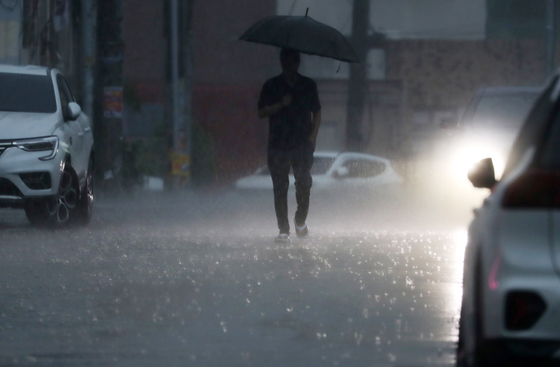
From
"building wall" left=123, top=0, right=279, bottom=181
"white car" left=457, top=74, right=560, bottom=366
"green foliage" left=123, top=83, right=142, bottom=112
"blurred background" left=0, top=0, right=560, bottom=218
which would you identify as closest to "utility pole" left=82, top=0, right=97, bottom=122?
"blurred background" left=0, top=0, right=560, bottom=218

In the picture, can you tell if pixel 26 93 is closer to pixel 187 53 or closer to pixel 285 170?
pixel 285 170

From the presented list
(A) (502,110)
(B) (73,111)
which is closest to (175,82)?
(A) (502,110)

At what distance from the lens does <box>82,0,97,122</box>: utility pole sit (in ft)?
67.7

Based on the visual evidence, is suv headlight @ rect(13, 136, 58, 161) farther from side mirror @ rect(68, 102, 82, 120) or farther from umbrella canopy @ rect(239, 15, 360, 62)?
umbrella canopy @ rect(239, 15, 360, 62)

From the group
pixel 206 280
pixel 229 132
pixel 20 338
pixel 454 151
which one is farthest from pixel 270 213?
pixel 229 132

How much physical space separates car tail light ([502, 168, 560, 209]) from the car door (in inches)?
357

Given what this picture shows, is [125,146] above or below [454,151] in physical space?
below

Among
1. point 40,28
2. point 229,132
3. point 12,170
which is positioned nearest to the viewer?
point 12,170

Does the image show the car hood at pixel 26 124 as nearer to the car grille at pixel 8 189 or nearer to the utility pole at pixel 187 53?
the car grille at pixel 8 189

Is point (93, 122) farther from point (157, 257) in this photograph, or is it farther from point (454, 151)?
point (157, 257)

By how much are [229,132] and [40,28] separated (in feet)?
67.1

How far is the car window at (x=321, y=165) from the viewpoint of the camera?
25.1m

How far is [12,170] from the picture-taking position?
12164mm

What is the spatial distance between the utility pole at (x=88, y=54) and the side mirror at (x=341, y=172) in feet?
18.1
